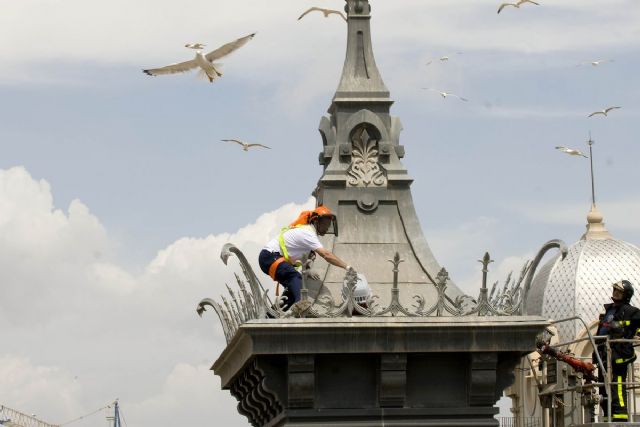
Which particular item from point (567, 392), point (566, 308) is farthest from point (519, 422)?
point (567, 392)

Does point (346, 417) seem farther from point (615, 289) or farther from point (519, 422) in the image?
point (519, 422)

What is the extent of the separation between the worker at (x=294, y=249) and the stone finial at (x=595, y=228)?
74.6 m

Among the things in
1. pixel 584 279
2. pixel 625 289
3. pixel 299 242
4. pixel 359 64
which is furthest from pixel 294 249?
pixel 584 279

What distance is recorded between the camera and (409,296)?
25.2m

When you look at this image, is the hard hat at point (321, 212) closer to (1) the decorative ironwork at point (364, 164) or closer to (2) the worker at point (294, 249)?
(2) the worker at point (294, 249)

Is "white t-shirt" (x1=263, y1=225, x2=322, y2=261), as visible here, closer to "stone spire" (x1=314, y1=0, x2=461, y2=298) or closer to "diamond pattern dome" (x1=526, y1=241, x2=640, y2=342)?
"stone spire" (x1=314, y1=0, x2=461, y2=298)

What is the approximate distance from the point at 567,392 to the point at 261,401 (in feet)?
17.4

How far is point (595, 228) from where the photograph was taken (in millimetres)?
99062

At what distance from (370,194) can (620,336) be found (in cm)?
362

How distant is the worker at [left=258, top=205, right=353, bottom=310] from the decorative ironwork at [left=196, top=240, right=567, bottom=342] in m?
0.22

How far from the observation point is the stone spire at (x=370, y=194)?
83.9ft

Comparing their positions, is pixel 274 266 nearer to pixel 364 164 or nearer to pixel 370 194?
pixel 370 194

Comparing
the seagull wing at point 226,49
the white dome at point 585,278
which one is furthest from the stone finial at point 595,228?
the seagull wing at point 226,49

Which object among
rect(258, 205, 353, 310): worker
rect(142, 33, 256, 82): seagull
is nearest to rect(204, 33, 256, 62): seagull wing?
rect(142, 33, 256, 82): seagull
